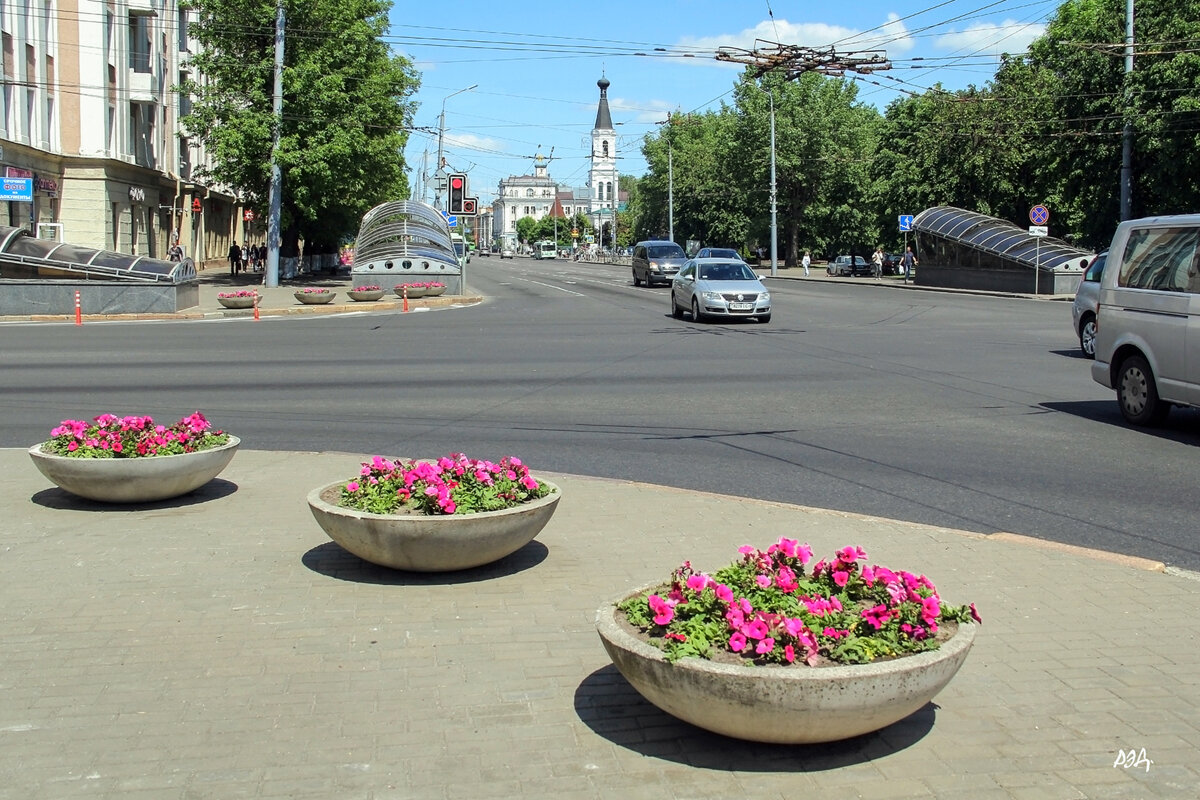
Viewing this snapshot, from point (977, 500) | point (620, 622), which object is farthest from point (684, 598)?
point (977, 500)

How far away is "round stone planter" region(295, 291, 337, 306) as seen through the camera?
34.0m

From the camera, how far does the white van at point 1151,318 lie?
10.6 metres

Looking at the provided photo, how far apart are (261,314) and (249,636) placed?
27.9 metres

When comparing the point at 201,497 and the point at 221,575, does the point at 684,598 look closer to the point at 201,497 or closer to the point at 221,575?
the point at 221,575

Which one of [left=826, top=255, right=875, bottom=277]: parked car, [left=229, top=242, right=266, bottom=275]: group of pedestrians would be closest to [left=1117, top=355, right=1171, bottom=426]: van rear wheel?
[left=229, top=242, right=266, bottom=275]: group of pedestrians

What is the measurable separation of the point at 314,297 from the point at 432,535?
96.8ft

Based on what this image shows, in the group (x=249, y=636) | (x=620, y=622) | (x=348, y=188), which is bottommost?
(x=249, y=636)

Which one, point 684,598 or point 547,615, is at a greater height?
point 684,598

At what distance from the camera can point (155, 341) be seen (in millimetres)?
22641

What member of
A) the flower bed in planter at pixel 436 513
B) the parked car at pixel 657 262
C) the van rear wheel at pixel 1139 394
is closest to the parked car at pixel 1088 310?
the van rear wheel at pixel 1139 394

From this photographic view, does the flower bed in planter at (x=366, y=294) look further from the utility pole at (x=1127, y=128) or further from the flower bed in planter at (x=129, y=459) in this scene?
the flower bed in planter at (x=129, y=459)

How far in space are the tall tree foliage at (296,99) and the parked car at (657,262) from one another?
459 inches

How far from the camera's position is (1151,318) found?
11062 millimetres

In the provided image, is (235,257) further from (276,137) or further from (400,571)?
(400,571)
